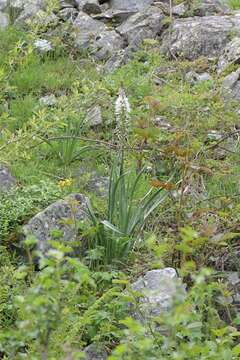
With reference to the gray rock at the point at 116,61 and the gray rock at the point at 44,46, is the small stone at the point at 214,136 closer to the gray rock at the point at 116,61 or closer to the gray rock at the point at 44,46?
the gray rock at the point at 116,61

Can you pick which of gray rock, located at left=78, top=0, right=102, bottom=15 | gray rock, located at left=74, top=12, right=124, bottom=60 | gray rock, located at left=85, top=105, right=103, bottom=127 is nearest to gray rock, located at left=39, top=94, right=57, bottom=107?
gray rock, located at left=85, top=105, right=103, bottom=127

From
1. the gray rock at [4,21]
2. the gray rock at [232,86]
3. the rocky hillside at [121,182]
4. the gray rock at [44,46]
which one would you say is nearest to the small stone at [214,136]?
the rocky hillside at [121,182]

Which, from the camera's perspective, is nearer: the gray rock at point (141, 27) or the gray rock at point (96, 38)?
the gray rock at point (96, 38)

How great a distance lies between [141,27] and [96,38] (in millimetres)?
559

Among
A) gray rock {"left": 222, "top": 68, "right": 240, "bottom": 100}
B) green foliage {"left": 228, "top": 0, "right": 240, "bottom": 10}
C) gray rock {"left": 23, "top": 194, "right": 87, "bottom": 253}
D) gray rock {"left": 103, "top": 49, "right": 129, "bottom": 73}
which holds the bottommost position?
green foliage {"left": 228, "top": 0, "right": 240, "bottom": 10}

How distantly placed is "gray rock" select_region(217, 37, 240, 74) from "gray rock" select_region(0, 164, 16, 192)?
123 inches

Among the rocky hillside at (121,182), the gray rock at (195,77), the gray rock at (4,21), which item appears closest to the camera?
the rocky hillside at (121,182)

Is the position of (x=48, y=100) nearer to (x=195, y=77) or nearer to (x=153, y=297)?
(x=195, y=77)

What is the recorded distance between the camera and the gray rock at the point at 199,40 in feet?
27.9

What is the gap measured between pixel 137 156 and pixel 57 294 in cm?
Answer: 323

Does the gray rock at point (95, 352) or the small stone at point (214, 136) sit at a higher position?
the gray rock at point (95, 352)

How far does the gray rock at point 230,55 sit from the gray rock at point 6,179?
3.12 metres

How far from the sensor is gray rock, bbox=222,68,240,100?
7.27 m

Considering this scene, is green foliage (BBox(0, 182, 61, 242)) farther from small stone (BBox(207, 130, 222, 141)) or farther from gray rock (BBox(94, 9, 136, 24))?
gray rock (BBox(94, 9, 136, 24))
